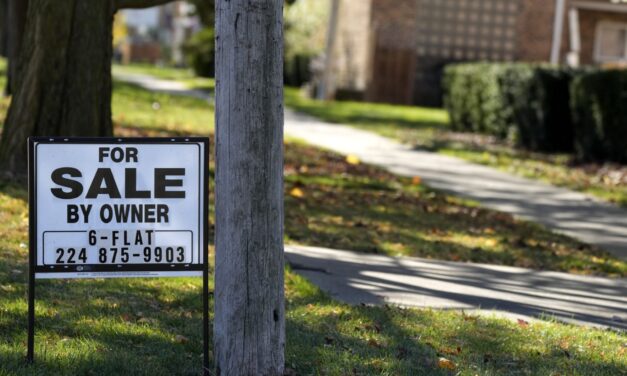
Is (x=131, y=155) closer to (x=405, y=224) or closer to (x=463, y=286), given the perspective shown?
(x=463, y=286)

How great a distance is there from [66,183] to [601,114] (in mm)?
12512

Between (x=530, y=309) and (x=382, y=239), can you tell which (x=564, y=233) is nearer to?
(x=382, y=239)

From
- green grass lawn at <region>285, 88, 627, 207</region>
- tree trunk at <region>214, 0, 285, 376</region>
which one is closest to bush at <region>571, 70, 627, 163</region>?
green grass lawn at <region>285, 88, 627, 207</region>

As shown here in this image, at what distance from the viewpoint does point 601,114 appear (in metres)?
16.5

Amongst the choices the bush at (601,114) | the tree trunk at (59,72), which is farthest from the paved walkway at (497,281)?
the bush at (601,114)

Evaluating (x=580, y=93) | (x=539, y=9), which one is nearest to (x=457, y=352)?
(x=580, y=93)

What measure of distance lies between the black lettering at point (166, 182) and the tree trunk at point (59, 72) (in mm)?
5679

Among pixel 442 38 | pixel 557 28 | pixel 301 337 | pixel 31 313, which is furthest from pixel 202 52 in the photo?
pixel 31 313

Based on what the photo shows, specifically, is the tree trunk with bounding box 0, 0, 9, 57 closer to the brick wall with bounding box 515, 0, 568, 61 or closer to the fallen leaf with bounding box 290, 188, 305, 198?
the brick wall with bounding box 515, 0, 568, 61

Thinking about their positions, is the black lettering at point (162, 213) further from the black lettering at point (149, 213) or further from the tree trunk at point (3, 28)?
the tree trunk at point (3, 28)

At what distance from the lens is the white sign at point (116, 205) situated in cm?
519

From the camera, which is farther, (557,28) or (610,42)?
(610,42)

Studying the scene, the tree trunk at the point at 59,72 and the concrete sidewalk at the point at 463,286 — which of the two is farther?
the tree trunk at the point at 59,72

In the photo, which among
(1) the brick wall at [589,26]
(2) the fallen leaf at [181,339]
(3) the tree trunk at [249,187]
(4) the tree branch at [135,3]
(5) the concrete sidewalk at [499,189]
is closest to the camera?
(3) the tree trunk at [249,187]
